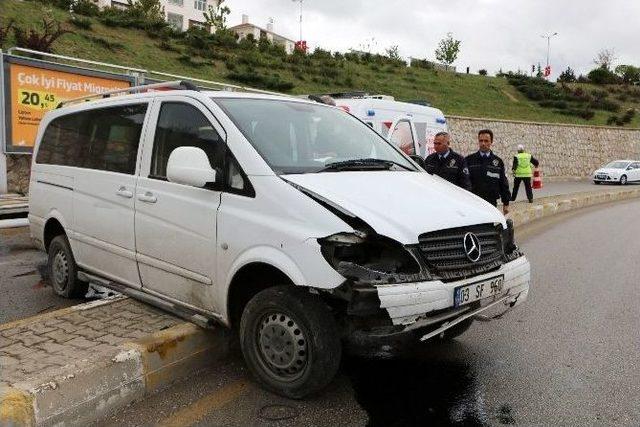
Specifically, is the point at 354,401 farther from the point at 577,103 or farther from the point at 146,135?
the point at 577,103

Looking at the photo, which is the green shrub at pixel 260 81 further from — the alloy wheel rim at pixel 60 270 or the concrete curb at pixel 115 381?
the concrete curb at pixel 115 381

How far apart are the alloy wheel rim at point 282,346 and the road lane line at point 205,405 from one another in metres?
0.26

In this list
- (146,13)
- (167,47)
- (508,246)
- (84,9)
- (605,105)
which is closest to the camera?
(508,246)

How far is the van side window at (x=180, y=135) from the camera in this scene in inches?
147

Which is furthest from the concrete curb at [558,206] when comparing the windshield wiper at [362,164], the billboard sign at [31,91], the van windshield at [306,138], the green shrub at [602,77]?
the green shrub at [602,77]

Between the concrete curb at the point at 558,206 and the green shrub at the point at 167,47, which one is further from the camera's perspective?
the green shrub at the point at 167,47

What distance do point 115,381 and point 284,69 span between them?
30150 millimetres

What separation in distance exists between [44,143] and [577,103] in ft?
153

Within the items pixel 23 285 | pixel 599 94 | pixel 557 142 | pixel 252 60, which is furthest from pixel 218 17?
pixel 23 285

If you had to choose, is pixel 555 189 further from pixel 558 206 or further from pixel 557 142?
pixel 557 142

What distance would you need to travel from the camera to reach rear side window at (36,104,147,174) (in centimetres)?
434

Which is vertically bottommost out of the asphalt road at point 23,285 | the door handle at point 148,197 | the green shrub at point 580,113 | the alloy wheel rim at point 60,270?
the asphalt road at point 23,285

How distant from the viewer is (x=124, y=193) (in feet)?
13.8

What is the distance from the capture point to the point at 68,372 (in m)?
3.00
